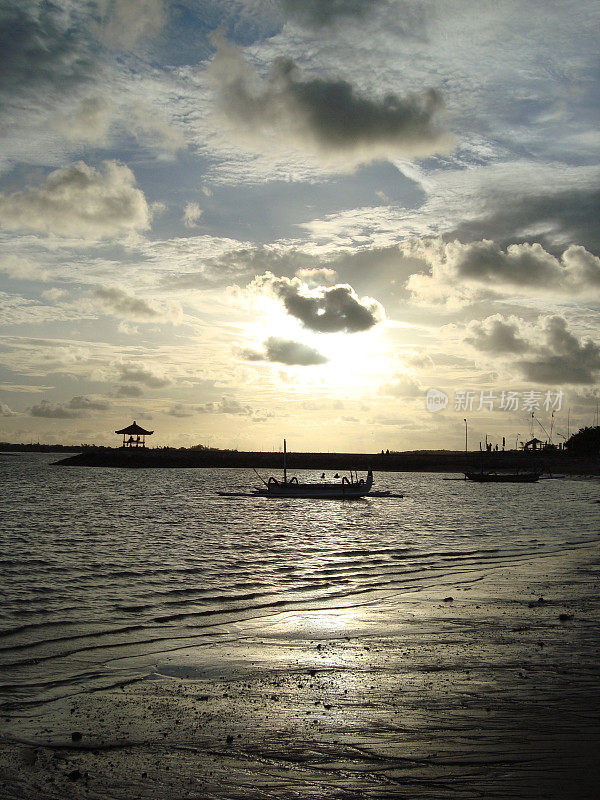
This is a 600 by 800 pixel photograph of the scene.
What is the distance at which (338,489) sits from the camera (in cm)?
7175

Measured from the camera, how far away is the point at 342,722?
9906 mm

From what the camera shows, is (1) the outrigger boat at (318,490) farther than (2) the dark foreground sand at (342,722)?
Yes

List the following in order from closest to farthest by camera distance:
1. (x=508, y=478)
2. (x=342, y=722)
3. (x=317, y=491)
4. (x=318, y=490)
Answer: (x=342, y=722), (x=317, y=491), (x=318, y=490), (x=508, y=478)

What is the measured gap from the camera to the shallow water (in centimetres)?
1459

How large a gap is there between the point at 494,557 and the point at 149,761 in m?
24.8

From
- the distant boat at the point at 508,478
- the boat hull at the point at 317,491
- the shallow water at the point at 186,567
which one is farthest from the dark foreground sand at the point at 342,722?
the distant boat at the point at 508,478

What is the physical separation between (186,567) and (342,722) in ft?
58.4

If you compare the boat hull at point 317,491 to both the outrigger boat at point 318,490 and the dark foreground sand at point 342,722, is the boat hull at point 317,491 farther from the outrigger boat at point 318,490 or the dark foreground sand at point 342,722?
the dark foreground sand at point 342,722

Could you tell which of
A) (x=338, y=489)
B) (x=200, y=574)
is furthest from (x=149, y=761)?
(x=338, y=489)

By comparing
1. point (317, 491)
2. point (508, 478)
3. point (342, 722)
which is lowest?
point (508, 478)

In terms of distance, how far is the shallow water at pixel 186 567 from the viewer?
1459 cm

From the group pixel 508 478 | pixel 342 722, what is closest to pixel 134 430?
Answer: pixel 508 478

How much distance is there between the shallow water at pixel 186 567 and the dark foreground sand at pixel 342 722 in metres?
1.70

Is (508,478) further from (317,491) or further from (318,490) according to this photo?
(317,491)
